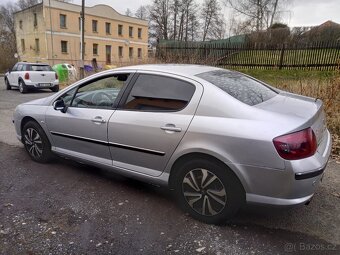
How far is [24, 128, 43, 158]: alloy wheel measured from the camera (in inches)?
161

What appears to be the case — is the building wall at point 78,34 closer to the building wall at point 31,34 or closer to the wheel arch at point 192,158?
the building wall at point 31,34

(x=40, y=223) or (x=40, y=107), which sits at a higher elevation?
(x=40, y=107)

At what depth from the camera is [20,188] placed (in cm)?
346

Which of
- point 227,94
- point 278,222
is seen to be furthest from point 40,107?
point 278,222

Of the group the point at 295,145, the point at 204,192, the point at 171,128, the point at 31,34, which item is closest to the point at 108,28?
the point at 31,34

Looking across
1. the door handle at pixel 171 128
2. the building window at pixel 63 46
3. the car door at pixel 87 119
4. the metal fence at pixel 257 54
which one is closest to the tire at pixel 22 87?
the metal fence at pixel 257 54

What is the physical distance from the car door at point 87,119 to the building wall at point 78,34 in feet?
96.0

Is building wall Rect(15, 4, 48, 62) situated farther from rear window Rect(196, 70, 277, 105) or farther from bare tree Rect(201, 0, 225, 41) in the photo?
rear window Rect(196, 70, 277, 105)

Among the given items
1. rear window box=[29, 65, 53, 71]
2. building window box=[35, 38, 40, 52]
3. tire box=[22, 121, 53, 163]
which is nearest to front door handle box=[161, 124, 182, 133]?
tire box=[22, 121, 53, 163]

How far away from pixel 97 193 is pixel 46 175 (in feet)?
3.17

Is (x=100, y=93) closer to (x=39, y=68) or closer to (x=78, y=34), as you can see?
(x=39, y=68)

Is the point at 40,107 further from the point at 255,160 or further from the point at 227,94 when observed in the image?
the point at 255,160

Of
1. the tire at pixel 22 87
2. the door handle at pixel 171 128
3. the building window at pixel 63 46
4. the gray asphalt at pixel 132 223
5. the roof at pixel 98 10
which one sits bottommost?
the gray asphalt at pixel 132 223

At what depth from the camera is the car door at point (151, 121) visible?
107 inches
